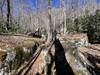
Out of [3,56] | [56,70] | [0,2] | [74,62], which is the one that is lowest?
[56,70]

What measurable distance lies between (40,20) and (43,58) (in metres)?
56.0

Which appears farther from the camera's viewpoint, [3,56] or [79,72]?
[79,72]

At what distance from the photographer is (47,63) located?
8125 millimetres

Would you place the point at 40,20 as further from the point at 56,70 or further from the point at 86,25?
the point at 56,70

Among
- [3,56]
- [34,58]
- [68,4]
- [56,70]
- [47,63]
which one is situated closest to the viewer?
[3,56]

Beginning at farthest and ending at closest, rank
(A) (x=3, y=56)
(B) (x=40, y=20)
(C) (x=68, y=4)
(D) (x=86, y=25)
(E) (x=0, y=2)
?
1. (B) (x=40, y=20)
2. (C) (x=68, y=4)
3. (E) (x=0, y=2)
4. (D) (x=86, y=25)
5. (A) (x=3, y=56)

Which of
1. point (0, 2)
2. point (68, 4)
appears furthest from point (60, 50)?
point (68, 4)

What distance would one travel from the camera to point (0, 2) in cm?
2391

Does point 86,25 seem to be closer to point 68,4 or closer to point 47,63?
point 47,63

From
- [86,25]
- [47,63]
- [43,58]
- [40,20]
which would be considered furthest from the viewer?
[40,20]

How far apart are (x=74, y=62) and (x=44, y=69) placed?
107 cm

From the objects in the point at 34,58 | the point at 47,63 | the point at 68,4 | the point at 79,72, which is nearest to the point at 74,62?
the point at 79,72

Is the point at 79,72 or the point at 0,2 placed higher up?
the point at 0,2

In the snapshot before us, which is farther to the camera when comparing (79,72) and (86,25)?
(86,25)
